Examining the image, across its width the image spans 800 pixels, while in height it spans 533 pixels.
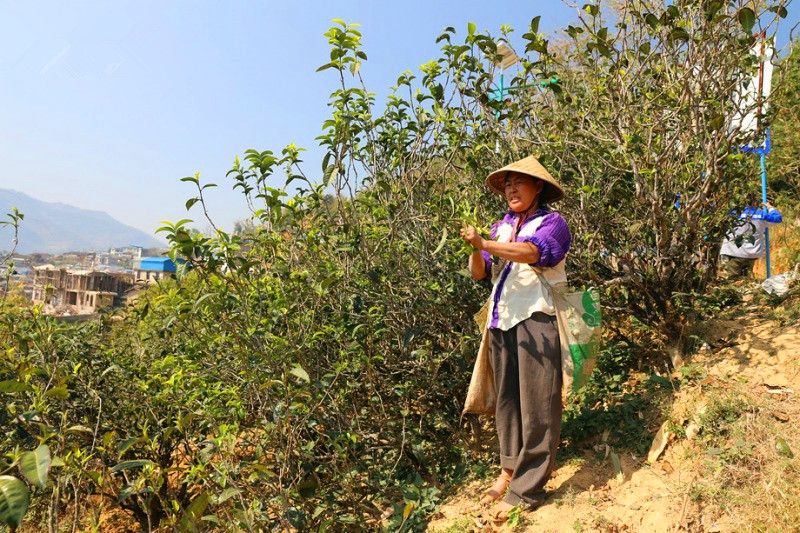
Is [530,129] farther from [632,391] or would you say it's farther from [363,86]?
[632,391]

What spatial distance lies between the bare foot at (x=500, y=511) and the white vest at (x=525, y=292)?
2.59 ft

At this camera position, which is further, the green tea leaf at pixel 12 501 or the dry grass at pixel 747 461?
the dry grass at pixel 747 461

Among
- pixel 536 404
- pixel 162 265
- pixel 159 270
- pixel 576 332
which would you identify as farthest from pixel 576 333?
Result: pixel 162 265

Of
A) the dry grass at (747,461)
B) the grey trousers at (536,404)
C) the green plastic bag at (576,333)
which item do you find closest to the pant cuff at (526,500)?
the grey trousers at (536,404)

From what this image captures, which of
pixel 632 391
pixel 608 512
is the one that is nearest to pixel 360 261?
pixel 608 512

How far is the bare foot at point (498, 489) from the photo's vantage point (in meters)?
2.72

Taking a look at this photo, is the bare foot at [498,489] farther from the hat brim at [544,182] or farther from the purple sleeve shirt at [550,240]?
the hat brim at [544,182]

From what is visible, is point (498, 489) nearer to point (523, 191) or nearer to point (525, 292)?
point (525, 292)

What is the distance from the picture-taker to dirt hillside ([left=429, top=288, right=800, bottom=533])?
2240mm

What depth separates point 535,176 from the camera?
103 inches

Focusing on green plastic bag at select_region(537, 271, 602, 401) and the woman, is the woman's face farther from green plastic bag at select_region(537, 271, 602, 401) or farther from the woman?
green plastic bag at select_region(537, 271, 602, 401)

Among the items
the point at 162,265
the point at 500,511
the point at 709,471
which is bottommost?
the point at 500,511

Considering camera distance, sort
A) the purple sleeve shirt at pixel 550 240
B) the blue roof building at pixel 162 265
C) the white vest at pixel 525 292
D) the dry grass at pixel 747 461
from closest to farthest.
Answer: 1. the dry grass at pixel 747 461
2. the purple sleeve shirt at pixel 550 240
3. the white vest at pixel 525 292
4. the blue roof building at pixel 162 265

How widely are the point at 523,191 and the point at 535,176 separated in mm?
116
